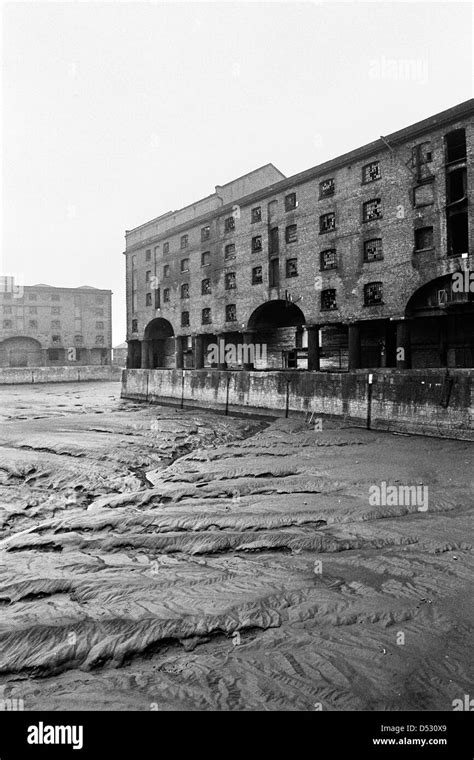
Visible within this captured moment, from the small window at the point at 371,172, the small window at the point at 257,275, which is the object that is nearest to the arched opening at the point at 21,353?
the small window at the point at 257,275

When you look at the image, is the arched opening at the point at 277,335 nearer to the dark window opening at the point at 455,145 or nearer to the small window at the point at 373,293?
the small window at the point at 373,293

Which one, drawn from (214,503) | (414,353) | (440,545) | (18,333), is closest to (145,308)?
(414,353)

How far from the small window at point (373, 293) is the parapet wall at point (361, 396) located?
19.6ft

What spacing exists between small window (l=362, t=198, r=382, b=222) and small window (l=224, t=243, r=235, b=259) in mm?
12004

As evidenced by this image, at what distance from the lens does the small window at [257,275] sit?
3316 cm

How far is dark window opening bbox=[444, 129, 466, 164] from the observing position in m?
22.4

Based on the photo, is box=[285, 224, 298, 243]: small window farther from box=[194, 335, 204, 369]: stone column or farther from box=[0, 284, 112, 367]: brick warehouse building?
box=[0, 284, 112, 367]: brick warehouse building

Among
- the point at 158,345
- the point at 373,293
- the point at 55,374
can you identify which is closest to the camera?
the point at 373,293

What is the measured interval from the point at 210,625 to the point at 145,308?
41539mm

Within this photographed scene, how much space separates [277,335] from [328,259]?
891 cm

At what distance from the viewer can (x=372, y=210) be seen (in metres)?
26.1

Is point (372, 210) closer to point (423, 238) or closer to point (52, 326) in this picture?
point (423, 238)

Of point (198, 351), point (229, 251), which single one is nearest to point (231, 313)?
point (198, 351)
